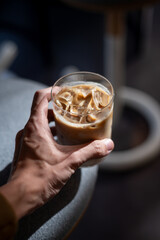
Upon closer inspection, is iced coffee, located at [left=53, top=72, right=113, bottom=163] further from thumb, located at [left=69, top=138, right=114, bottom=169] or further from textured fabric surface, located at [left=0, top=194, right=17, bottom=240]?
textured fabric surface, located at [left=0, top=194, right=17, bottom=240]

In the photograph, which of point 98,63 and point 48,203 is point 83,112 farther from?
point 98,63

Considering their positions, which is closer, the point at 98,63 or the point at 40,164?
the point at 40,164

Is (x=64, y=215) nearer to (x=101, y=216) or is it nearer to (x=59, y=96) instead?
(x=59, y=96)

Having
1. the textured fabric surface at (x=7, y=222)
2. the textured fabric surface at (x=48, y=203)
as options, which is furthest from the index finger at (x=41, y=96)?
the textured fabric surface at (x=7, y=222)

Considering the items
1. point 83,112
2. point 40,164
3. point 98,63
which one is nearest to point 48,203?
point 40,164

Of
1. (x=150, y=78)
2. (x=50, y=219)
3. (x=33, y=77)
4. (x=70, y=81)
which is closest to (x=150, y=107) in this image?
(x=150, y=78)

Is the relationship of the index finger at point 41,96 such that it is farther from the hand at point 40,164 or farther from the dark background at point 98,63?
the dark background at point 98,63
